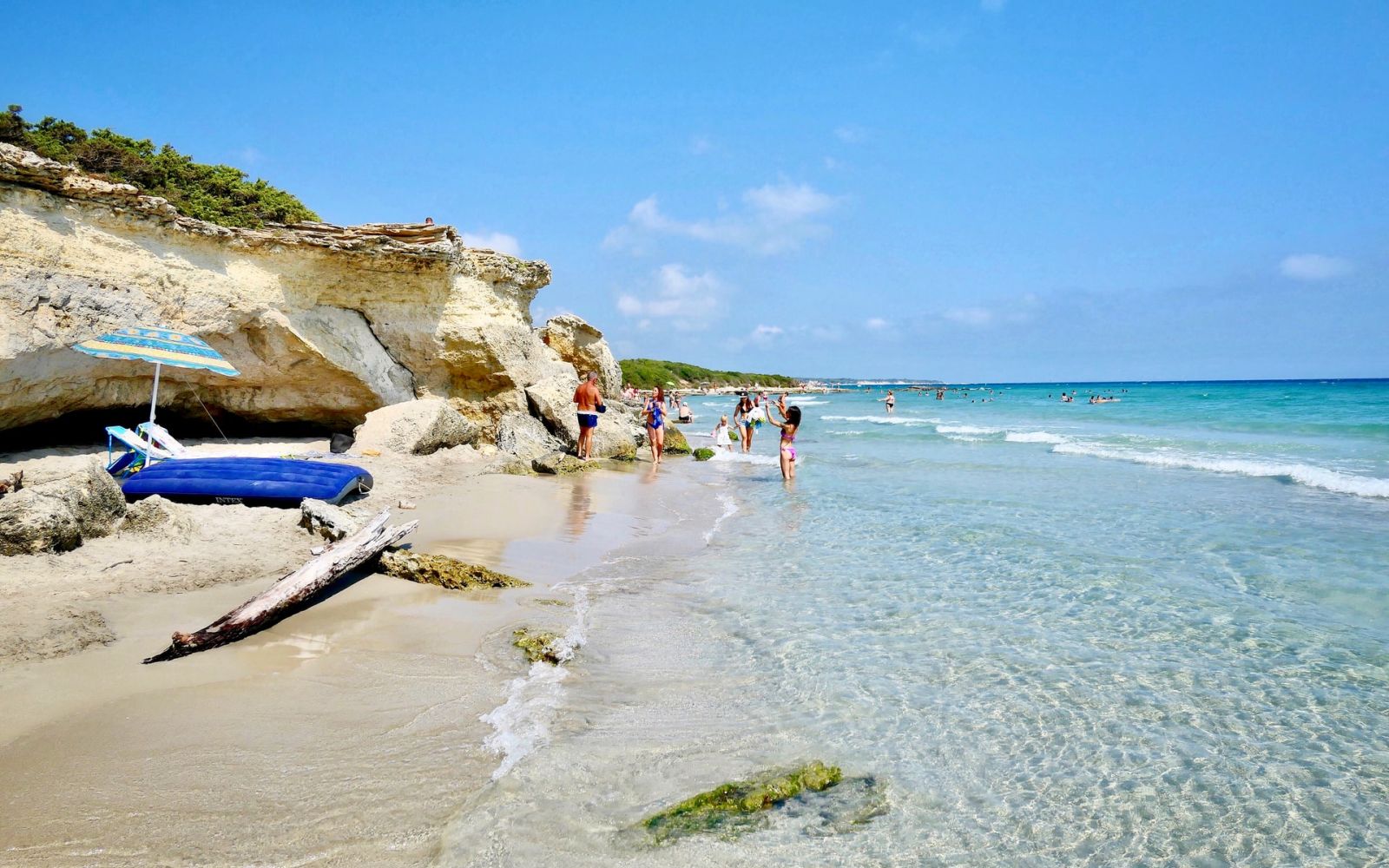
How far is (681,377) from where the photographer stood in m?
93.2

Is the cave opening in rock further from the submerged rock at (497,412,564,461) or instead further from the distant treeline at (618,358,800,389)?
the distant treeline at (618,358,800,389)

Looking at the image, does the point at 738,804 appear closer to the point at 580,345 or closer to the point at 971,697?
the point at 971,697

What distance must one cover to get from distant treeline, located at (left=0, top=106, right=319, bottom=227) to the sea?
19.0 meters

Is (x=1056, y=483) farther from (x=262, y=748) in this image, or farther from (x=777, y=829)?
(x=262, y=748)

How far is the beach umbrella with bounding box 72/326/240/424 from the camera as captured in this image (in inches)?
370

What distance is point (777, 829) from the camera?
10.5 ft

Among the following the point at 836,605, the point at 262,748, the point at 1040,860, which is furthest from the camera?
the point at 836,605

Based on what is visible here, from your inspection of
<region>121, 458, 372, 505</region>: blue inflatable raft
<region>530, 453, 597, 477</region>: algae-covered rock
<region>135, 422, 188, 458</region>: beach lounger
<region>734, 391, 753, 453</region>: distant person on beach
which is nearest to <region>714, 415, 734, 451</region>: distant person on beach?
<region>734, 391, 753, 453</region>: distant person on beach

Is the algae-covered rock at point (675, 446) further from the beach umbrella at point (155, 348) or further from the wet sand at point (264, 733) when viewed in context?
the wet sand at point (264, 733)

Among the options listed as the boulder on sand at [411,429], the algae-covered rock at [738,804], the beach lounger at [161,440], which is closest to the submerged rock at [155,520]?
the beach lounger at [161,440]

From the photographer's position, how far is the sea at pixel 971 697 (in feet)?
10.5

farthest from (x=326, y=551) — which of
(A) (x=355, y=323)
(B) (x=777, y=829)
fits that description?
(A) (x=355, y=323)

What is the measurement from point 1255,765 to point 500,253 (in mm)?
17767

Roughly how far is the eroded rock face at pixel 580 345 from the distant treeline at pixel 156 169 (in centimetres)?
796
